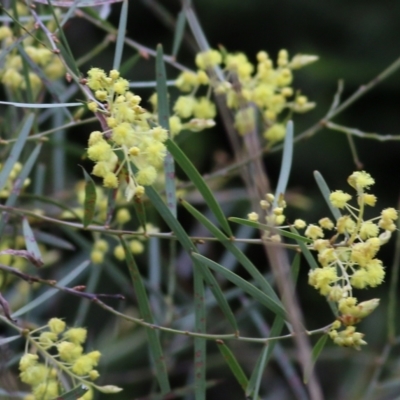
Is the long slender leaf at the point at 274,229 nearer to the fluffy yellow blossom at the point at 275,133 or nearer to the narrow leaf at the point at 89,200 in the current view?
the narrow leaf at the point at 89,200

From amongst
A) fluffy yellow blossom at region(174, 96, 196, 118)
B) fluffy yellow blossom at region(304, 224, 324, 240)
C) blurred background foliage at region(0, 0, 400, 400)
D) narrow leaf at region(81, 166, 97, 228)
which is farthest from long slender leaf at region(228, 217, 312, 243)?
blurred background foliage at region(0, 0, 400, 400)

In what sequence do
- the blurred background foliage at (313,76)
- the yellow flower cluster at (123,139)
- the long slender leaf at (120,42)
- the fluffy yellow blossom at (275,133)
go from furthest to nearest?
the blurred background foliage at (313,76) → the fluffy yellow blossom at (275,133) → the long slender leaf at (120,42) → the yellow flower cluster at (123,139)

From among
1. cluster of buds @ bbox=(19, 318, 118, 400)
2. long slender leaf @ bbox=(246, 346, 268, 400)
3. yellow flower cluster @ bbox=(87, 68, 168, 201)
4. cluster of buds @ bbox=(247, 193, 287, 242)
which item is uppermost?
yellow flower cluster @ bbox=(87, 68, 168, 201)

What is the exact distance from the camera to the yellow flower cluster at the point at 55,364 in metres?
0.58

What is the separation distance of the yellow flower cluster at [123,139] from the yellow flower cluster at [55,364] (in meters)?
0.13

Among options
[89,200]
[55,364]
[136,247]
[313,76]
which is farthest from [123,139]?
[313,76]

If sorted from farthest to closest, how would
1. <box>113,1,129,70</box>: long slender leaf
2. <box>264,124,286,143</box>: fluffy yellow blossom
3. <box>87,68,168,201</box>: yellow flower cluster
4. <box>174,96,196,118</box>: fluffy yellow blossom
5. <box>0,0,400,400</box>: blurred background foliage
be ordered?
<box>0,0,400,400</box>: blurred background foliage < <box>264,124,286,143</box>: fluffy yellow blossom < <box>174,96,196,118</box>: fluffy yellow blossom < <box>113,1,129,70</box>: long slender leaf < <box>87,68,168,201</box>: yellow flower cluster

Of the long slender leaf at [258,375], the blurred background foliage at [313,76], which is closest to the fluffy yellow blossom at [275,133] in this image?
the long slender leaf at [258,375]

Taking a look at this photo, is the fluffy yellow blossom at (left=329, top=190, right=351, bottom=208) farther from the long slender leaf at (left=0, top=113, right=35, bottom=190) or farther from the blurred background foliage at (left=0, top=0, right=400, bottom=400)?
the blurred background foliage at (left=0, top=0, right=400, bottom=400)

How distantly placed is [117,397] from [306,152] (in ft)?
2.48

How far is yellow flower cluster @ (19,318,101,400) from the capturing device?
0.58m

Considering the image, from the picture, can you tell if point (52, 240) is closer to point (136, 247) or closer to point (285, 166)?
point (136, 247)

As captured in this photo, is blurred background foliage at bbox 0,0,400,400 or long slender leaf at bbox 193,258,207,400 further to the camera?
blurred background foliage at bbox 0,0,400,400

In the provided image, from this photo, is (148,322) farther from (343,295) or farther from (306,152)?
(306,152)
